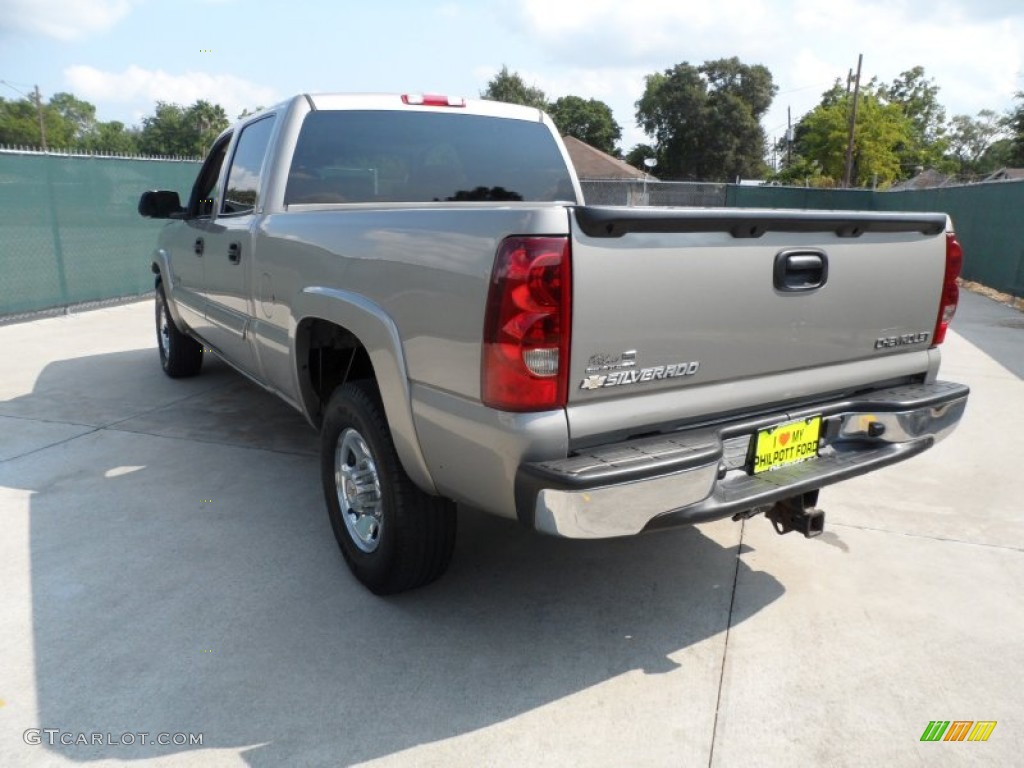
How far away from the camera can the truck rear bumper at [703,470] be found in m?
2.18

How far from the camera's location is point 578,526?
2.21m

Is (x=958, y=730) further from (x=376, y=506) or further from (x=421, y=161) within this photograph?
(x=421, y=161)

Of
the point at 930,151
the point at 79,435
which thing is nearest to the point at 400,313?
the point at 79,435

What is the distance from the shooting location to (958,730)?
Answer: 2400 millimetres

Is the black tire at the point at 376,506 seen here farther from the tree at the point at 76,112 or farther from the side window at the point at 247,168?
the tree at the point at 76,112

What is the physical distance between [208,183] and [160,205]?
0.36 meters

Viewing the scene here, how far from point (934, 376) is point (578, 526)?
195 centimetres

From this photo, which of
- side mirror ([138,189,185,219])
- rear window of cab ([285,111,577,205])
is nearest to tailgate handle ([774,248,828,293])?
rear window of cab ([285,111,577,205])

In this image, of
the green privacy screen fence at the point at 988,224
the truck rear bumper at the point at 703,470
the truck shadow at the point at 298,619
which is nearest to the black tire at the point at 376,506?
the truck shadow at the point at 298,619

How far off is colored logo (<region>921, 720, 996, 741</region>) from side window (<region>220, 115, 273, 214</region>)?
361 cm

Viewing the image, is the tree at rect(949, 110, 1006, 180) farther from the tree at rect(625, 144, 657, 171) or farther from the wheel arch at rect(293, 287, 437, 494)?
the wheel arch at rect(293, 287, 437, 494)

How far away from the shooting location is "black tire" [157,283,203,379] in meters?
6.25

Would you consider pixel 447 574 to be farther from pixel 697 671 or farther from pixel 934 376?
pixel 934 376

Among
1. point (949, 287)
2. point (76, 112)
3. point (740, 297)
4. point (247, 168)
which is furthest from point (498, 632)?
point (76, 112)
